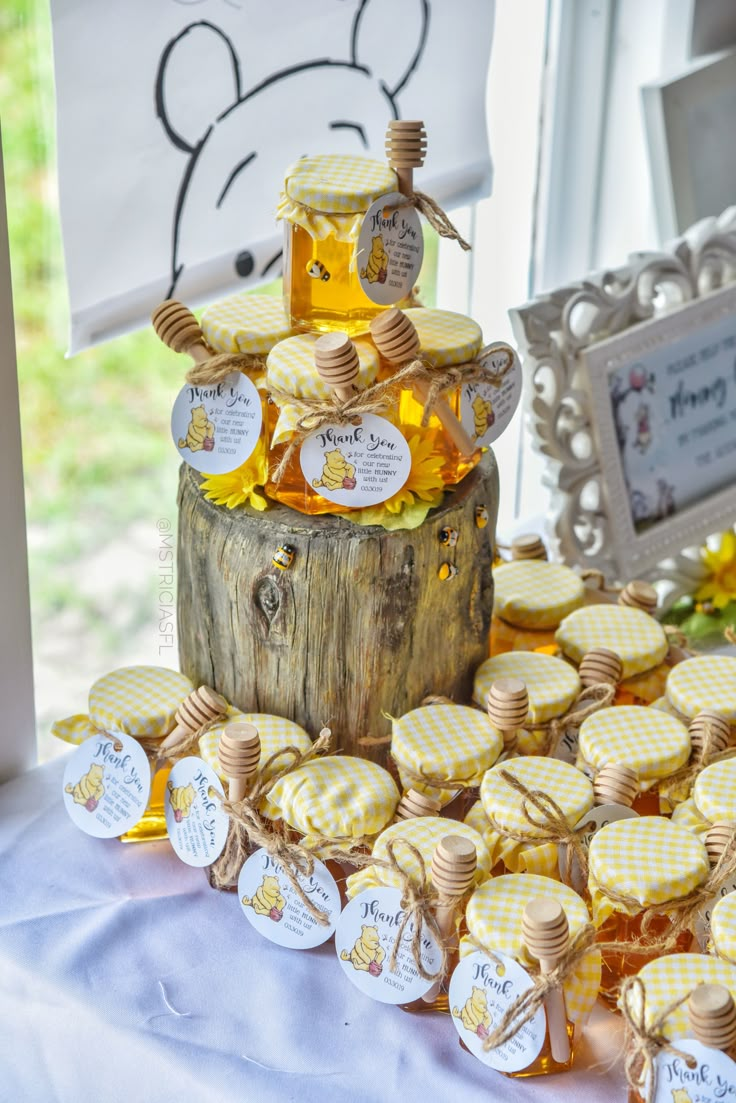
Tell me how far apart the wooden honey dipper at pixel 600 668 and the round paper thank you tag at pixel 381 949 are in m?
0.30

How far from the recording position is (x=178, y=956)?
85 cm

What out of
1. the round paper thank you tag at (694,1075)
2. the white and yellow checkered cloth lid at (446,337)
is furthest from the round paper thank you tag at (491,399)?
the round paper thank you tag at (694,1075)

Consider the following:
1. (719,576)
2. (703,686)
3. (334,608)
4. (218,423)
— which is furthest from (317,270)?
(719,576)

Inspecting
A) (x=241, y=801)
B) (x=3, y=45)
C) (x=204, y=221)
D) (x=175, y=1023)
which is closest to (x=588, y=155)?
(x=204, y=221)

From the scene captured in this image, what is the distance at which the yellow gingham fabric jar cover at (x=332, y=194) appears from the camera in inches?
32.4

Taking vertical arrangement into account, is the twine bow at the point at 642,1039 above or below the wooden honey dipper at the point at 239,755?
below

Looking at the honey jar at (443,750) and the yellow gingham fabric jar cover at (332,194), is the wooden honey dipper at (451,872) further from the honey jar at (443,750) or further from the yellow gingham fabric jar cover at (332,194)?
the yellow gingham fabric jar cover at (332,194)

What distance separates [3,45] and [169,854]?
0.82 meters

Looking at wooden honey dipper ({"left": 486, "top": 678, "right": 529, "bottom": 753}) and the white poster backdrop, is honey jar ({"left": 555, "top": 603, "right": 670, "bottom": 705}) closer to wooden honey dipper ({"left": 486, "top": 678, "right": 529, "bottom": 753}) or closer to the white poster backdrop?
wooden honey dipper ({"left": 486, "top": 678, "right": 529, "bottom": 753})

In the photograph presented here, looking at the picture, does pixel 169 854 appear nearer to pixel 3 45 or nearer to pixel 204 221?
pixel 204 221

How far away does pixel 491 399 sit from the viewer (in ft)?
3.04

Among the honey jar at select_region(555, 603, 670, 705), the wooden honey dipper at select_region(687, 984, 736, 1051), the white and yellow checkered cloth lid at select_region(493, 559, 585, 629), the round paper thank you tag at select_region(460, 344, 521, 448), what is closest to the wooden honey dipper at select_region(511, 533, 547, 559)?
the white and yellow checkered cloth lid at select_region(493, 559, 585, 629)

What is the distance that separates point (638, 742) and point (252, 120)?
0.67 metres

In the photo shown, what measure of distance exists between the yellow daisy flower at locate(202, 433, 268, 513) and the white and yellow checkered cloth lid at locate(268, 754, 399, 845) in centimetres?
19
